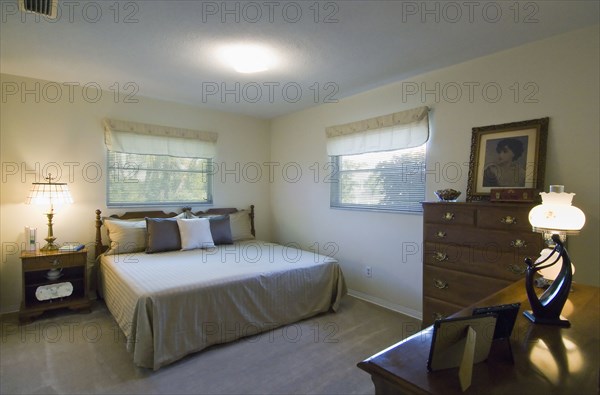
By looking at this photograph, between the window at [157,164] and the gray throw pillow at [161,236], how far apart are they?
0.52 meters

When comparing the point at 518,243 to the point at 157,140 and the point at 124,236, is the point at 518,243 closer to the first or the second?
the point at 124,236

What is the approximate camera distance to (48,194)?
313cm

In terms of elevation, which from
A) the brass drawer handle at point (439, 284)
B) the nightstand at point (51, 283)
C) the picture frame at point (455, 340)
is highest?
the picture frame at point (455, 340)

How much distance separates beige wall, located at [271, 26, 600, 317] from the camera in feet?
7.37

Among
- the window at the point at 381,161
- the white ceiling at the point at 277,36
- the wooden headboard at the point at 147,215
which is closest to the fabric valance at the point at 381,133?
the window at the point at 381,161

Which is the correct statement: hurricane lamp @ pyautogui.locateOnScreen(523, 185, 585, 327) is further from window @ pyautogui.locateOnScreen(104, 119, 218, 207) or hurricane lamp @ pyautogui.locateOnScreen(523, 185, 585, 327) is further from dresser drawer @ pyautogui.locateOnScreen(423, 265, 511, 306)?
window @ pyautogui.locateOnScreen(104, 119, 218, 207)

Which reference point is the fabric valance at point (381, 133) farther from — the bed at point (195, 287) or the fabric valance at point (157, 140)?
the fabric valance at point (157, 140)

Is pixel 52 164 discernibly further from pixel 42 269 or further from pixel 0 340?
pixel 0 340

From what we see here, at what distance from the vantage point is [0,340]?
267cm

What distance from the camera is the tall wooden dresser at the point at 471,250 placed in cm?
214

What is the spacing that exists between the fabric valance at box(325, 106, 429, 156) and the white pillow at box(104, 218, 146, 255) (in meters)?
2.36

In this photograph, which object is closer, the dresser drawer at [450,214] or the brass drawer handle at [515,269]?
the brass drawer handle at [515,269]

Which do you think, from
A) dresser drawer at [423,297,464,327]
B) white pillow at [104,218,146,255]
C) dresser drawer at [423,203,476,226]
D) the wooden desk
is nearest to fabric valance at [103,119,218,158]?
white pillow at [104,218,146,255]

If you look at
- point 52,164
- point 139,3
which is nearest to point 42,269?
point 52,164
